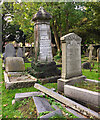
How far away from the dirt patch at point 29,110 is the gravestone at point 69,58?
4.61ft

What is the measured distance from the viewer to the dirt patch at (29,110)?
297 cm

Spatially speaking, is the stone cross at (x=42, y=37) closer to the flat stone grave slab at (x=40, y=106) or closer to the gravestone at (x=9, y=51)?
the flat stone grave slab at (x=40, y=106)

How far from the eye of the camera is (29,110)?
3.13m

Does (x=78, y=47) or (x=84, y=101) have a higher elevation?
(x=78, y=47)

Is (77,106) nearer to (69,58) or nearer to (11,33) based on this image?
(69,58)

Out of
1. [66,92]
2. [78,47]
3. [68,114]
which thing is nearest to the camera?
[68,114]

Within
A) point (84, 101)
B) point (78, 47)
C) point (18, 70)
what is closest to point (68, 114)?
point (84, 101)

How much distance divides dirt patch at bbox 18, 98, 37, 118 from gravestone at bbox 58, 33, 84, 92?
55.3 inches

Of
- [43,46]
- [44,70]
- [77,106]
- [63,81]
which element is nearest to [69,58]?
[63,81]

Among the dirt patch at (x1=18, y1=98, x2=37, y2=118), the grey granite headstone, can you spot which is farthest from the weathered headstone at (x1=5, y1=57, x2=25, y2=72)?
the dirt patch at (x1=18, y1=98, x2=37, y2=118)

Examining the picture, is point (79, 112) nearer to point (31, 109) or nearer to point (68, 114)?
point (68, 114)

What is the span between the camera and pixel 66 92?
403 centimetres

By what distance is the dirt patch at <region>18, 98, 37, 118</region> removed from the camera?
2968 mm

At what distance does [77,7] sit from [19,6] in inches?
244
